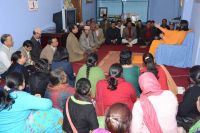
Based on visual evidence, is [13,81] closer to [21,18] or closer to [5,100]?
[5,100]

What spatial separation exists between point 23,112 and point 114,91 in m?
0.89

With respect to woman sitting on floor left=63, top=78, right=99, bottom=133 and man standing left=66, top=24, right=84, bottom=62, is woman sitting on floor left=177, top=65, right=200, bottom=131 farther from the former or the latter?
man standing left=66, top=24, right=84, bottom=62

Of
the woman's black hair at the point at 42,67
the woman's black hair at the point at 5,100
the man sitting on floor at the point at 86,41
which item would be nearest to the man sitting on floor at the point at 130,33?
the man sitting on floor at the point at 86,41

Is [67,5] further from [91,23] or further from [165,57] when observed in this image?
[165,57]

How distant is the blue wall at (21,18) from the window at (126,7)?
14.2ft

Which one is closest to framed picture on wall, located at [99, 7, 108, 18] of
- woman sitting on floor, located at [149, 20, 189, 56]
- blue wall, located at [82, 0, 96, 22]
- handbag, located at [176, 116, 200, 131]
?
blue wall, located at [82, 0, 96, 22]

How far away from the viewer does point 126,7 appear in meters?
9.80

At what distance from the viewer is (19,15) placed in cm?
475

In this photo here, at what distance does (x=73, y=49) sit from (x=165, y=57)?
2321 mm

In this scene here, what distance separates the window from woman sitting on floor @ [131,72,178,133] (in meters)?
8.37

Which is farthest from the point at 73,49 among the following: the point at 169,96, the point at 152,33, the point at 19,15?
the point at 169,96

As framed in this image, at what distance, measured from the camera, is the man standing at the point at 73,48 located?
19.0ft

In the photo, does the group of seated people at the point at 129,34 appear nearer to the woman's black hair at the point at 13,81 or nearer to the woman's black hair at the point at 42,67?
the woman's black hair at the point at 42,67

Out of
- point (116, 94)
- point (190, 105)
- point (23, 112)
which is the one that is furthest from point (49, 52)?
point (190, 105)
